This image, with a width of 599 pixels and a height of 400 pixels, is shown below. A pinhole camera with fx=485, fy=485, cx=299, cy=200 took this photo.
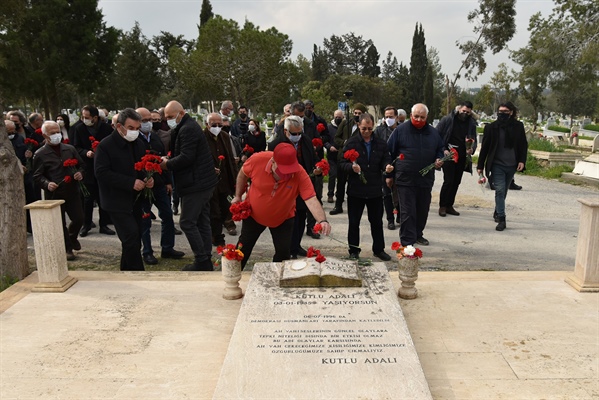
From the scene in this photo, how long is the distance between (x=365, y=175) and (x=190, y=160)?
2204 millimetres

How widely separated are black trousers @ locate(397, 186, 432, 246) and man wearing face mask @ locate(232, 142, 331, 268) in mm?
1887

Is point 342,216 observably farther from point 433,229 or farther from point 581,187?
point 581,187

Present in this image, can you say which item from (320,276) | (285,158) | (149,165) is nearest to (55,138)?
(149,165)

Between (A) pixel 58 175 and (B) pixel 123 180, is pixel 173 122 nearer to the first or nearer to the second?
(B) pixel 123 180

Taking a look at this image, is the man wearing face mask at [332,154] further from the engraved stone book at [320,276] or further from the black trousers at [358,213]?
the engraved stone book at [320,276]

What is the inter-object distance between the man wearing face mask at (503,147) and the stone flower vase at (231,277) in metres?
5.19

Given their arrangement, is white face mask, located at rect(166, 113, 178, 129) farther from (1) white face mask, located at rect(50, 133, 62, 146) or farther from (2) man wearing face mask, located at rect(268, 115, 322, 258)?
(1) white face mask, located at rect(50, 133, 62, 146)

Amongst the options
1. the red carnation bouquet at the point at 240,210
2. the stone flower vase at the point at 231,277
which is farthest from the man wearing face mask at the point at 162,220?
the stone flower vase at the point at 231,277

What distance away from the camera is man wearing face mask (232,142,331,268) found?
4395 millimetres

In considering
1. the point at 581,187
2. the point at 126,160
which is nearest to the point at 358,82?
the point at 581,187

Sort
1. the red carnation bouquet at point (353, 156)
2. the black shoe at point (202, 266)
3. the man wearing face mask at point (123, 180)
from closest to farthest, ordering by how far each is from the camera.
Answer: the man wearing face mask at point (123, 180) < the black shoe at point (202, 266) < the red carnation bouquet at point (353, 156)

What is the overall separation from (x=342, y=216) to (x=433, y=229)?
5.59ft

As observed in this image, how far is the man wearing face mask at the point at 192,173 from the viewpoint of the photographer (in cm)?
558

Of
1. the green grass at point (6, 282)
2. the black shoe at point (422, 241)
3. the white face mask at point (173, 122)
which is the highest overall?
the white face mask at point (173, 122)
